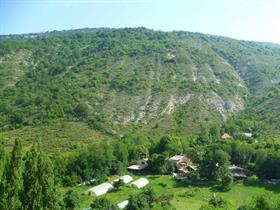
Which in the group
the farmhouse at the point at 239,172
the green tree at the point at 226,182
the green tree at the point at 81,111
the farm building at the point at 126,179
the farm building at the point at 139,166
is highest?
the green tree at the point at 81,111

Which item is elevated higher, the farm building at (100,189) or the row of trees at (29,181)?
the row of trees at (29,181)

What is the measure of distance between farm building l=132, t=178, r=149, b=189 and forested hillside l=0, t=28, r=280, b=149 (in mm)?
30532

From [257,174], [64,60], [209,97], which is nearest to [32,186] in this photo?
[257,174]

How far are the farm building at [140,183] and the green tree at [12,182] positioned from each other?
37.7 meters

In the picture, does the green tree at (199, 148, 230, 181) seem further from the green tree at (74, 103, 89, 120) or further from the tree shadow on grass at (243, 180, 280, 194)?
→ the green tree at (74, 103, 89, 120)

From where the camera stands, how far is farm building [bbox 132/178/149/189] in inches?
2639

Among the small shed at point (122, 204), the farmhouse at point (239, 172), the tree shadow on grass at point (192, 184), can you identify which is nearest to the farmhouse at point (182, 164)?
the tree shadow on grass at point (192, 184)

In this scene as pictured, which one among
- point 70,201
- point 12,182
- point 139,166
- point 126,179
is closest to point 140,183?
point 126,179

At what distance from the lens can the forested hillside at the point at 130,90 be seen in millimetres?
111000

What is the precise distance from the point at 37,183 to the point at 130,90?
10171 centimetres

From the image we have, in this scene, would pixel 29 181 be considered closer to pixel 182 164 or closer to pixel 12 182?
pixel 12 182

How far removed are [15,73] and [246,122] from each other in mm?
83826

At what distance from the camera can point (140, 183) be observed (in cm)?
6838

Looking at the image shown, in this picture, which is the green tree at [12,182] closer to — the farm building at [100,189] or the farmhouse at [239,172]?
the farm building at [100,189]
